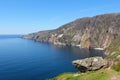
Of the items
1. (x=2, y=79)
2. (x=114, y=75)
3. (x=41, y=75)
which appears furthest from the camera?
(x=41, y=75)

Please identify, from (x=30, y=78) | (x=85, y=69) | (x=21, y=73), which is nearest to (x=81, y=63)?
(x=85, y=69)

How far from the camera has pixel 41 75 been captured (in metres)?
128

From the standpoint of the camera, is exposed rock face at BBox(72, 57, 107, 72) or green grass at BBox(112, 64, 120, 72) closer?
green grass at BBox(112, 64, 120, 72)

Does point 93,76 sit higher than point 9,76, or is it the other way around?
point 93,76

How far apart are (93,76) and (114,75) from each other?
5177 millimetres

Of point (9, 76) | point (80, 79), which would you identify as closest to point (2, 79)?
point (9, 76)

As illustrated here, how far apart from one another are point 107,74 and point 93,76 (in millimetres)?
3527

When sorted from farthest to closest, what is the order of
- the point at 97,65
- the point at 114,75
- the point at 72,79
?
the point at 97,65 < the point at 72,79 < the point at 114,75

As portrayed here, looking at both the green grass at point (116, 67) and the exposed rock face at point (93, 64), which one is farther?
the exposed rock face at point (93, 64)

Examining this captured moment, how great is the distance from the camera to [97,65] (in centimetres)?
6731

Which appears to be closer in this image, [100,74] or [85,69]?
[100,74]

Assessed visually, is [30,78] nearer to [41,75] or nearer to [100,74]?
[41,75]

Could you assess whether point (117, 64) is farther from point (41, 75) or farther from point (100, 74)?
point (41, 75)

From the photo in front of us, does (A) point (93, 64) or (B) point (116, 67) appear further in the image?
(A) point (93, 64)
